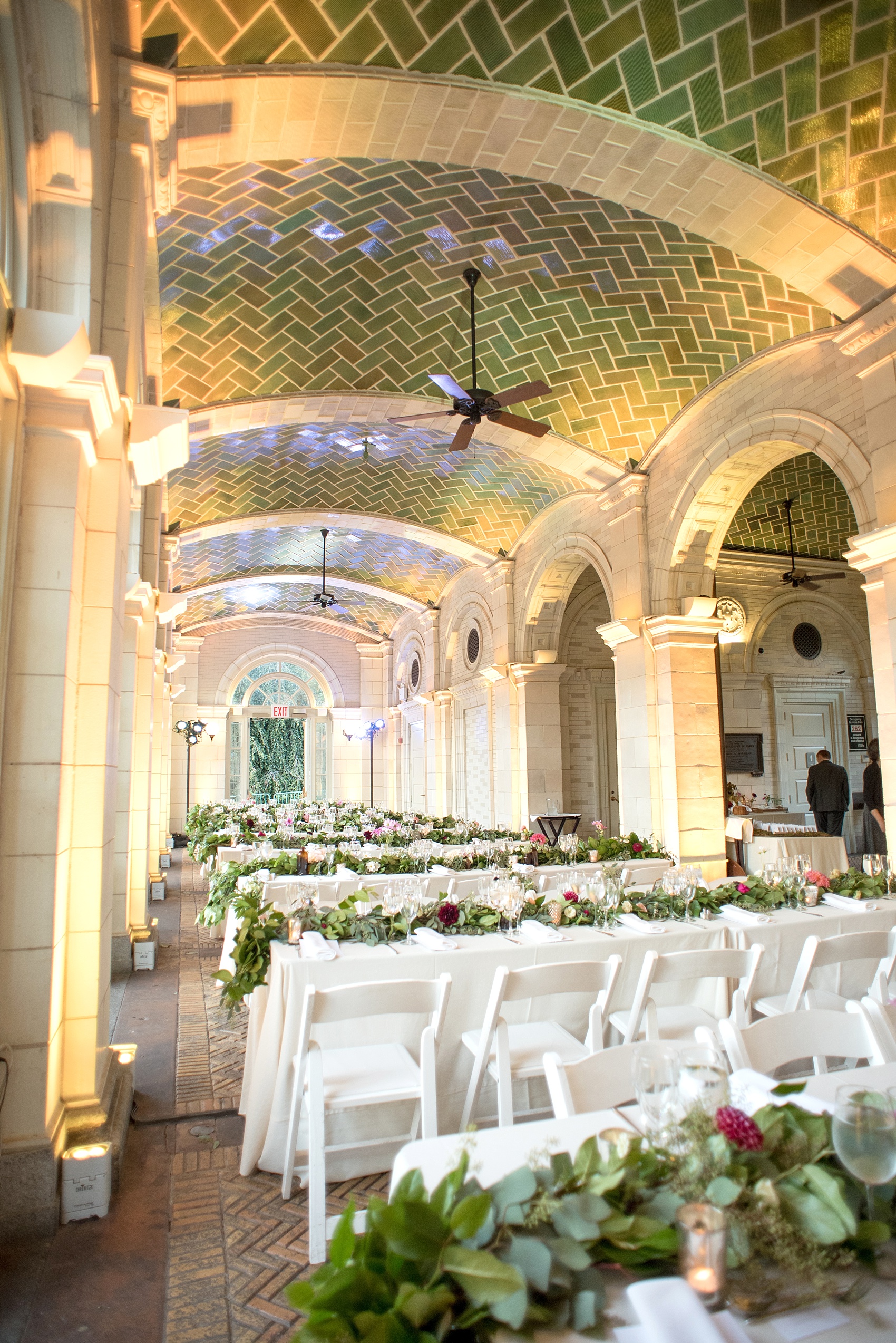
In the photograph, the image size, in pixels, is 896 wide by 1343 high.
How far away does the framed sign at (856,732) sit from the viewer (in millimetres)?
12484

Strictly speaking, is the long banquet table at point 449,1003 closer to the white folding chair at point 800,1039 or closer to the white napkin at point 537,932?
the white napkin at point 537,932

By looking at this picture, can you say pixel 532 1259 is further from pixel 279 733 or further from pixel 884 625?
pixel 279 733

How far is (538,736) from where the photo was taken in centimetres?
1124

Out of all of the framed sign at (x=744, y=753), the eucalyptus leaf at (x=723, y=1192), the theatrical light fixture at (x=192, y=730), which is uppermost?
the theatrical light fixture at (x=192, y=730)

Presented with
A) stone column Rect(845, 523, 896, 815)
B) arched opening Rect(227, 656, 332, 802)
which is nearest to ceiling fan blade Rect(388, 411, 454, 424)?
stone column Rect(845, 523, 896, 815)

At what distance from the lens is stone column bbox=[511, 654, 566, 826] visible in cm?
1116

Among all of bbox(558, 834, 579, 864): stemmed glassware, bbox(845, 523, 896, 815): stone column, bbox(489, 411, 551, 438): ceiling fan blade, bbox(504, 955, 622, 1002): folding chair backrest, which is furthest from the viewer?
bbox(489, 411, 551, 438): ceiling fan blade

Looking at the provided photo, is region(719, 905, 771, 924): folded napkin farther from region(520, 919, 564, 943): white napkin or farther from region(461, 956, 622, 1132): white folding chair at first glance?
region(461, 956, 622, 1132): white folding chair

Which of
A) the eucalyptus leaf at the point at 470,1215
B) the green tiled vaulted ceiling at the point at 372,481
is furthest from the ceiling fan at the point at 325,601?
the eucalyptus leaf at the point at 470,1215

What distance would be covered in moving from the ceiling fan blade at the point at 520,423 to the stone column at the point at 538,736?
489 centimetres

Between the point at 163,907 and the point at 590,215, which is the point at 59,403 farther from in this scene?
the point at 163,907

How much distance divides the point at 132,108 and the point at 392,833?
5950mm

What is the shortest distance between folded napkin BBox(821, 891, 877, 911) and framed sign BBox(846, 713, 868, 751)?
918 centimetres

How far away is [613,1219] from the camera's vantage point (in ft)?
3.77
